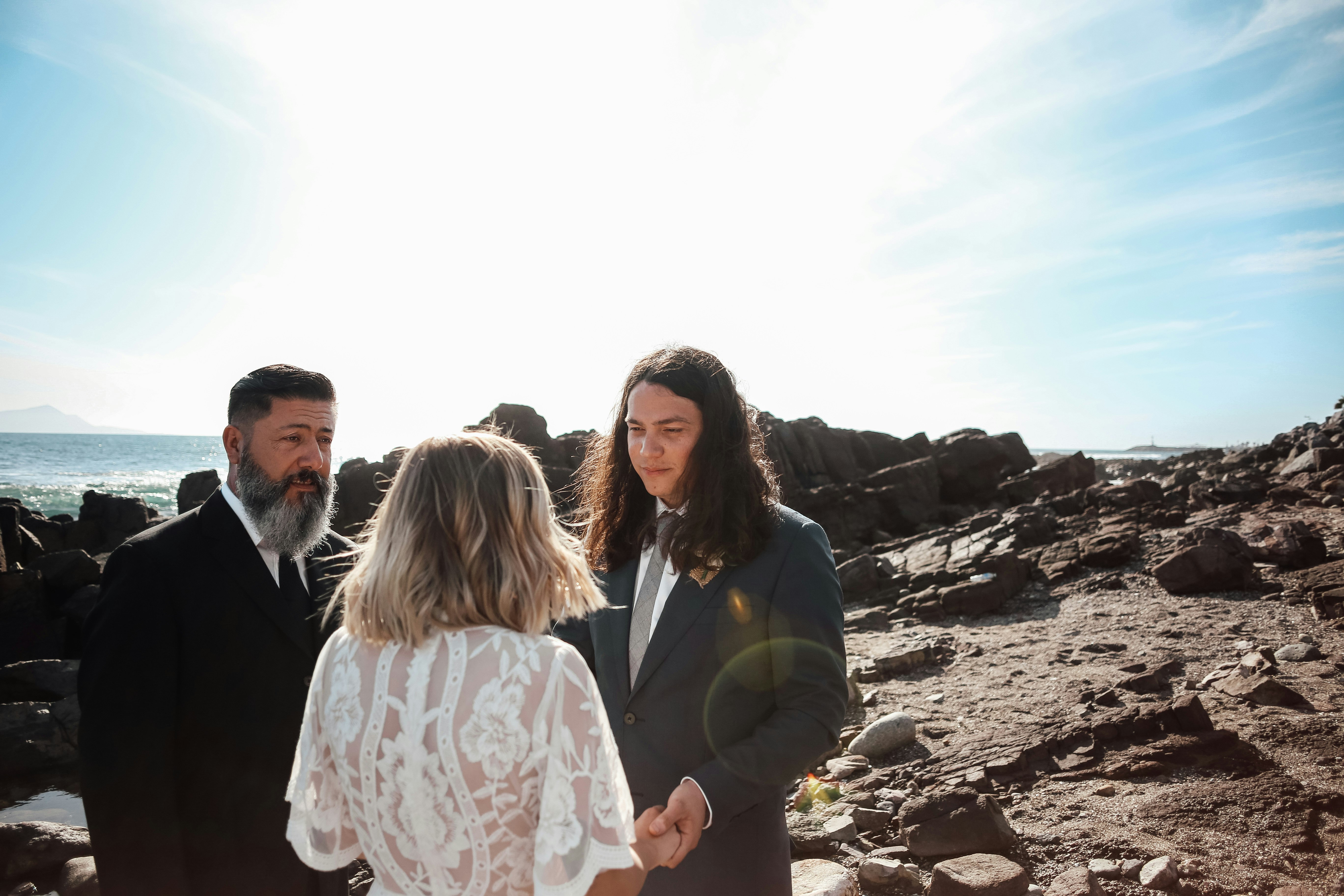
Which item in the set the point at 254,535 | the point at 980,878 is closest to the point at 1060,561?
the point at 980,878

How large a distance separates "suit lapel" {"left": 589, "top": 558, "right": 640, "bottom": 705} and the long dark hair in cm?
9

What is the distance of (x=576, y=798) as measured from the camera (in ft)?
4.49

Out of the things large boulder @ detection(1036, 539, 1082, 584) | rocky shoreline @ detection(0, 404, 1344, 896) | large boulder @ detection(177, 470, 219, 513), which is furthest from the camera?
large boulder @ detection(177, 470, 219, 513)

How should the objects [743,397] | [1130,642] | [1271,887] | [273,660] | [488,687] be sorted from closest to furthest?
[488,687] → [273,660] → [743,397] → [1271,887] → [1130,642]

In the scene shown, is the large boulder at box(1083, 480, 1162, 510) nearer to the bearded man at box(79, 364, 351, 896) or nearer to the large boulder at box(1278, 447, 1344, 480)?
the large boulder at box(1278, 447, 1344, 480)

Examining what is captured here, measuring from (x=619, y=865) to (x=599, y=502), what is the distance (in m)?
1.56

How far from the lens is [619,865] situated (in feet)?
4.52

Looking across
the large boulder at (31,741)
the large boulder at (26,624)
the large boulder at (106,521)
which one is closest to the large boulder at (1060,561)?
the large boulder at (31,741)

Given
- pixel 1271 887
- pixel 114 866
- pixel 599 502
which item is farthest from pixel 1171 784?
pixel 114 866

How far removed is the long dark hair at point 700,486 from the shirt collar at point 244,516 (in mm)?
1226

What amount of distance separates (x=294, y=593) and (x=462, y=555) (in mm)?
1633

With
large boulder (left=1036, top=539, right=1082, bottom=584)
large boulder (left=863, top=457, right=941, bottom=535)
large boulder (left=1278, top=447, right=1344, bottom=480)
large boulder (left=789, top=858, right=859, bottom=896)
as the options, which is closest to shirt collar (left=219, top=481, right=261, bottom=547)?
large boulder (left=789, top=858, right=859, bottom=896)

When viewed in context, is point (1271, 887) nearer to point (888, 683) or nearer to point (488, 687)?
point (488, 687)

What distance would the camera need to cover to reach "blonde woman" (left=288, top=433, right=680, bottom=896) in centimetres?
136
